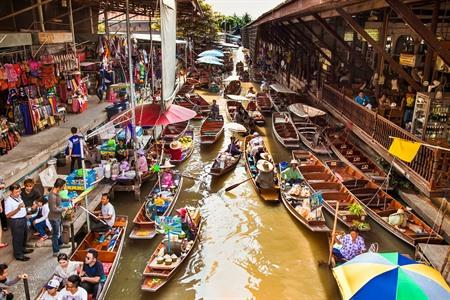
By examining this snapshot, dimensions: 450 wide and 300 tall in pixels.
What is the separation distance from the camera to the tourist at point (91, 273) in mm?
8062

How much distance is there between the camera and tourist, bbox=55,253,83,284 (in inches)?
308

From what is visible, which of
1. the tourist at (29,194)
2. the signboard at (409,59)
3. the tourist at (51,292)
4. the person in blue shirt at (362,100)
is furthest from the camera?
the person in blue shirt at (362,100)

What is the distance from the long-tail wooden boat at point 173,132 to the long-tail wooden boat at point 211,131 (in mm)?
954

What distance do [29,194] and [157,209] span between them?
3.85 m

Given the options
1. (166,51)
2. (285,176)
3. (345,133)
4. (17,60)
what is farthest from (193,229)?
(345,133)

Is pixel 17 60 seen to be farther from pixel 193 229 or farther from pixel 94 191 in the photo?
pixel 193 229

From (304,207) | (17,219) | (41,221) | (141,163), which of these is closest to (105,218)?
(41,221)

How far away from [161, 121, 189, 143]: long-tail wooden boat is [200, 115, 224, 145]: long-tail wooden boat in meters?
0.95

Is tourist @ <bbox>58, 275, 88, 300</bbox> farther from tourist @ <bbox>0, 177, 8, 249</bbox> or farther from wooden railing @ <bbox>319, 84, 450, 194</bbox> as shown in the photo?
wooden railing @ <bbox>319, 84, 450, 194</bbox>

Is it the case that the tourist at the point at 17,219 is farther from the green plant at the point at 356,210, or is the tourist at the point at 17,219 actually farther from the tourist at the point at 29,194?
the green plant at the point at 356,210

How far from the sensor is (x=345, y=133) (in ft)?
59.4

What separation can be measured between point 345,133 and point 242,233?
340 inches

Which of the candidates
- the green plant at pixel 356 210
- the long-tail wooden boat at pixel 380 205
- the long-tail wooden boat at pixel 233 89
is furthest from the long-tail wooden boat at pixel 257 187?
the long-tail wooden boat at pixel 233 89

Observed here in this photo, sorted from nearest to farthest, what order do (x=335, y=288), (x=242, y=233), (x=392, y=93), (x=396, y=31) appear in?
(x=335, y=288) → (x=242, y=233) → (x=392, y=93) → (x=396, y=31)
